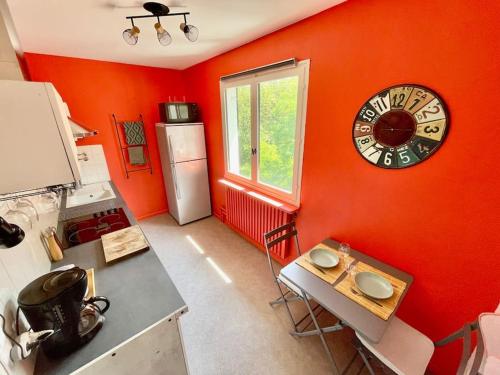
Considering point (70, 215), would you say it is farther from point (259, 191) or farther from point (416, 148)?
point (416, 148)

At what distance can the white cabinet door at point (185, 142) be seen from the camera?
303 centimetres

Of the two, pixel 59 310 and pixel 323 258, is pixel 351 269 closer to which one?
pixel 323 258

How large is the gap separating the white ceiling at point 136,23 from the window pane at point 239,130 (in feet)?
1.82

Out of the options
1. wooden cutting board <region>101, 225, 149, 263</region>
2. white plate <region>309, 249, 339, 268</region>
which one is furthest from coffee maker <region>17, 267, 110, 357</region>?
white plate <region>309, 249, 339, 268</region>

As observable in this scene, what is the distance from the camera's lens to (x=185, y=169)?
327 cm

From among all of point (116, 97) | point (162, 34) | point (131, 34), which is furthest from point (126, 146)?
point (162, 34)

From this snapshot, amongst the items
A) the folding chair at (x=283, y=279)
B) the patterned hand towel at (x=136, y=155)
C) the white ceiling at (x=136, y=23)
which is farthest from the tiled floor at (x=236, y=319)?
the white ceiling at (x=136, y=23)

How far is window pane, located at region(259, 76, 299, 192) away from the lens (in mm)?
2068

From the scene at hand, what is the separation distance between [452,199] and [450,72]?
72 centimetres

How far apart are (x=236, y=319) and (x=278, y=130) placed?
6.53 feet

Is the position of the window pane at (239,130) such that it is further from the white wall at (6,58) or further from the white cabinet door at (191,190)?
the white wall at (6,58)

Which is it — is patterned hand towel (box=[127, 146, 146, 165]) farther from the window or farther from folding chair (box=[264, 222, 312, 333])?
folding chair (box=[264, 222, 312, 333])

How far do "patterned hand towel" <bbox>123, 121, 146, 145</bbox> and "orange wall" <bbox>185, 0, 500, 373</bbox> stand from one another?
95.4 inches

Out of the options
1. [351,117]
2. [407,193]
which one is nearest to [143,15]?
[351,117]
